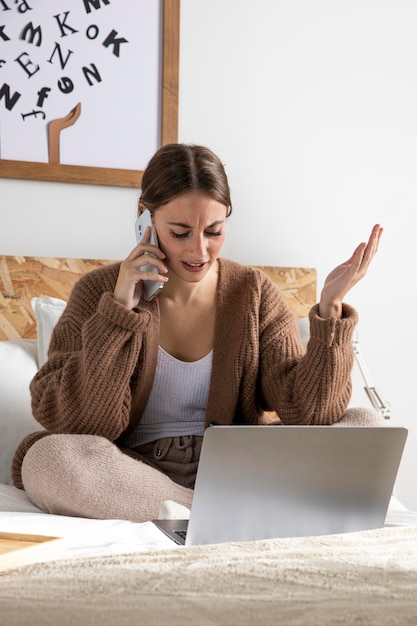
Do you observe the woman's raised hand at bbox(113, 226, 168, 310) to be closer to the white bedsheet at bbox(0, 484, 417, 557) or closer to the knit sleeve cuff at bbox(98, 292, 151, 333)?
the knit sleeve cuff at bbox(98, 292, 151, 333)

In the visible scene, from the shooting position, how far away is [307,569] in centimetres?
64

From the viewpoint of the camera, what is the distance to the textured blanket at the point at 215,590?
53cm

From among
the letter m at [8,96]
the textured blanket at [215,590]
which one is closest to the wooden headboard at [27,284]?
the letter m at [8,96]

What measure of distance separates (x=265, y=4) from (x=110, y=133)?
2.04ft

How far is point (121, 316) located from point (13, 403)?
41 cm

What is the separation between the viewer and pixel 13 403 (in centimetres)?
202

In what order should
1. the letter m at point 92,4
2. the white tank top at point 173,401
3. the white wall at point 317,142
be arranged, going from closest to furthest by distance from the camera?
the white tank top at point 173,401 < the letter m at point 92,4 < the white wall at point 317,142

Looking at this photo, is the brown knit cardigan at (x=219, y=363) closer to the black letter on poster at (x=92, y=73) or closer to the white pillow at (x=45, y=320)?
the white pillow at (x=45, y=320)

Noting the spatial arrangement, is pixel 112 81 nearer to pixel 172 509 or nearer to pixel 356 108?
pixel 356 108

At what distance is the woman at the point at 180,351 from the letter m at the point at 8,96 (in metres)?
0.65

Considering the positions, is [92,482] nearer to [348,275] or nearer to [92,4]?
[348,275]

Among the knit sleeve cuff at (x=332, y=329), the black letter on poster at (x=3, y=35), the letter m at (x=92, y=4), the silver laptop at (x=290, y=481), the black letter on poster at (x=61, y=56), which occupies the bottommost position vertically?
the knit sleeve cuff at (x=332, y=329)

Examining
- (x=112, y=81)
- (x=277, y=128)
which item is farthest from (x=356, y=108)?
(x=112, y=81)

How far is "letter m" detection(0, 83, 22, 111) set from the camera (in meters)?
2.37
